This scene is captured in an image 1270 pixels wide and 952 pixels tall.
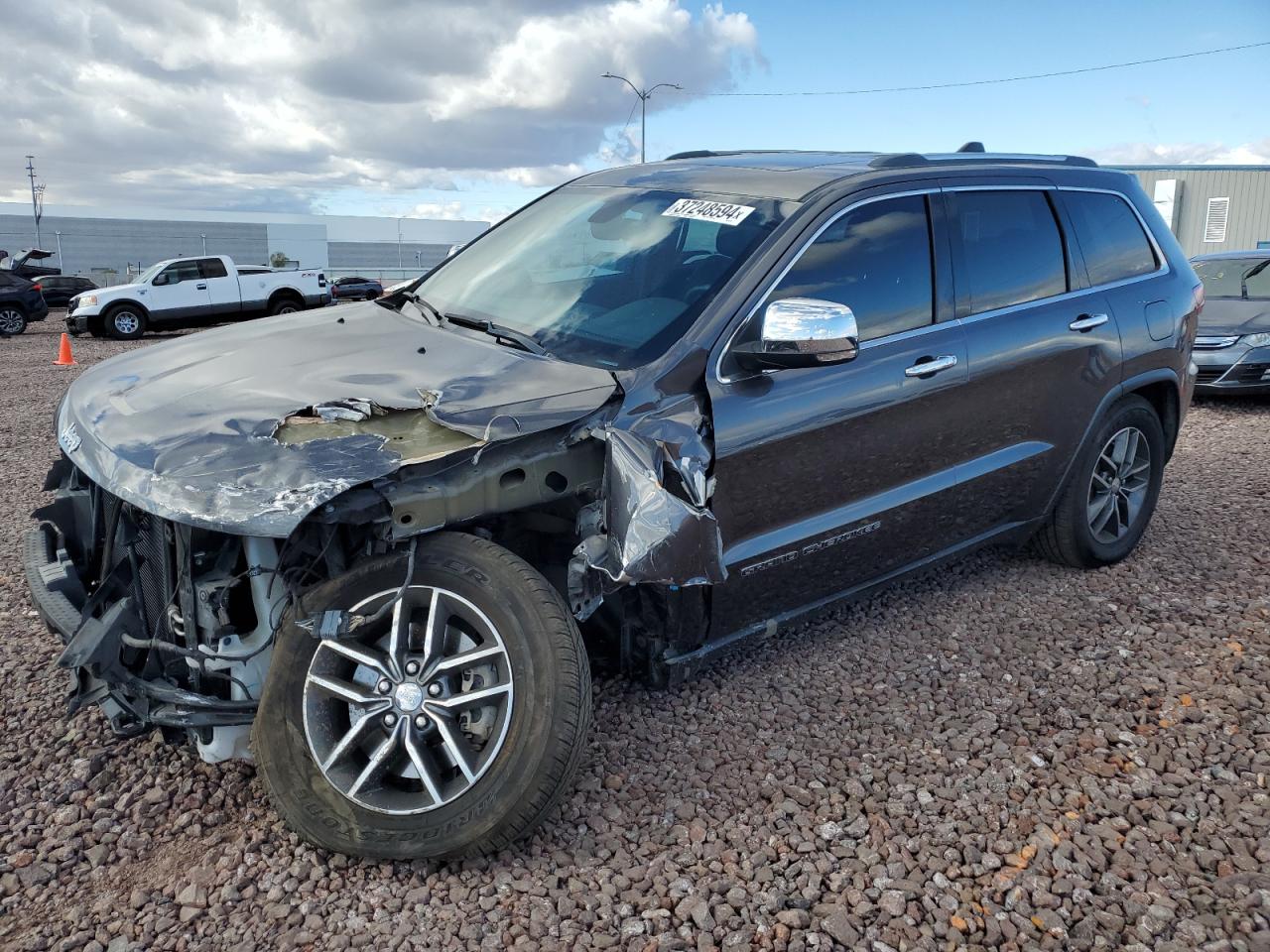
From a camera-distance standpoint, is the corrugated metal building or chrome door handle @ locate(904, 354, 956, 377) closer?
chrome door handle @ locate(904, 354, 956, 377)

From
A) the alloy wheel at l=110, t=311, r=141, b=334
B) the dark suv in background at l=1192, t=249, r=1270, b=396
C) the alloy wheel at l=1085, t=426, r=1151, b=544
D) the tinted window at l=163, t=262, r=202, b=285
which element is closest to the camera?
the alloy wheel at l=1085, t=426, r=1151, b=544

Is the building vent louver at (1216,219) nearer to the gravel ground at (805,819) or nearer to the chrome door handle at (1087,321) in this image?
the chrome door handle at (1087,321)

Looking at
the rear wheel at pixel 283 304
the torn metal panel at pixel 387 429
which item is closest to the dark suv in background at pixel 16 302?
the rear wheel at pixel 283 304

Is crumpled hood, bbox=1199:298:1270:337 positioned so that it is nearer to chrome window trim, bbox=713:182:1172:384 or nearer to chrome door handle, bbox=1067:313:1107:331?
chrome window trim, bbox=713:182:1172:384

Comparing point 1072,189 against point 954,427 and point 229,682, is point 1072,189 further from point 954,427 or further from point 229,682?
point 229,682

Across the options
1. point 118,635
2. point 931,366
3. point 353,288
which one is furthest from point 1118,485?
point 353,288

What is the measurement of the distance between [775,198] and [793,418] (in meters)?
0.84

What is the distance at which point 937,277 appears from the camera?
3.75 meters

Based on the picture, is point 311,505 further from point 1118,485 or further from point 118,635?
point 1118,485

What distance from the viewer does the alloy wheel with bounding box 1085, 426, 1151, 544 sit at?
4.67 metres

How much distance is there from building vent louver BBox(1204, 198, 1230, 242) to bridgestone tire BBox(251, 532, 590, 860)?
36.7 m

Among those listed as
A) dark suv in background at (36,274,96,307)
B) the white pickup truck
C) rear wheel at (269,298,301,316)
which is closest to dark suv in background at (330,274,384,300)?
dark suv in background at (36,274,96,307)

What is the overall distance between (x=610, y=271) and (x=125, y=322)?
18730mm

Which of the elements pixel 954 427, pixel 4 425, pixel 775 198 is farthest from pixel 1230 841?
pixel 4 425
